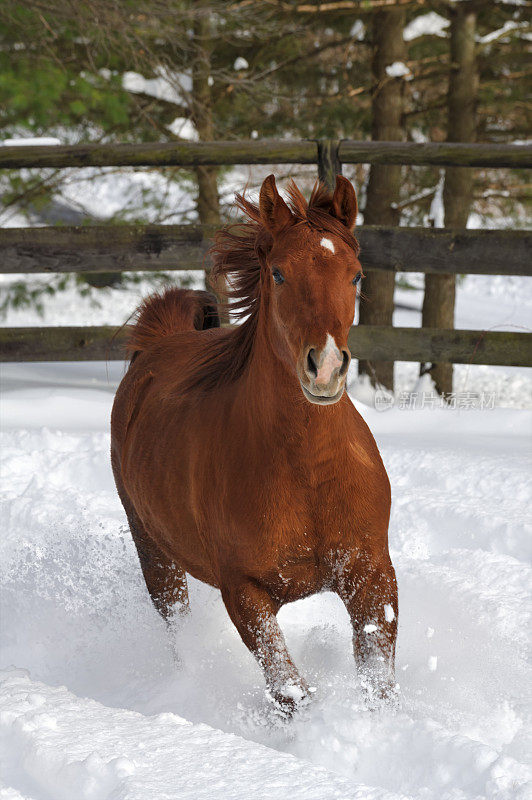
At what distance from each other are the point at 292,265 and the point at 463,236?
3354 millimetres

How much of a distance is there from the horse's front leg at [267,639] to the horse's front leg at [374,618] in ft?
0.61

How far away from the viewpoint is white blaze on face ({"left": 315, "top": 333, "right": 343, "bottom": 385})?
5.71 feet

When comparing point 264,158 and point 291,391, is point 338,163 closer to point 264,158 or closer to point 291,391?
point 264,158

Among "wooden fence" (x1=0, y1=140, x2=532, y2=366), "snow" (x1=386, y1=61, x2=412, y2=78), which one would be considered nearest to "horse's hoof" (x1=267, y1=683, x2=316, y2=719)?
"wooden fence" (x1=0, y1=140, x2=532, y2=366)

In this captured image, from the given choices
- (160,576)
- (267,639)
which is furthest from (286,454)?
(160,576)

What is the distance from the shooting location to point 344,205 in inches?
82.5

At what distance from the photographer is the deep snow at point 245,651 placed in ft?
5.76

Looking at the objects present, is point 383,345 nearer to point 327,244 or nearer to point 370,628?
point 370,628

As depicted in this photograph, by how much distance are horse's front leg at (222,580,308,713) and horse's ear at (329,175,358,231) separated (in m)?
0.94

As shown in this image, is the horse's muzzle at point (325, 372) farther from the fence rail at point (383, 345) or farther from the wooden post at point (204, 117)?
the wooden post at point (204, 117)

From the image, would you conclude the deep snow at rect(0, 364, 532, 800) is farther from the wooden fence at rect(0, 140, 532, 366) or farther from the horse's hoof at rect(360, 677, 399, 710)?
the wooden fence at rect(0, 140, 532, 366)

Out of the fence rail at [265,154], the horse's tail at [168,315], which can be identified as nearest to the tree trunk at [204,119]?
the fence rail at [265,154]

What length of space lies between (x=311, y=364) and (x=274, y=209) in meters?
0.46

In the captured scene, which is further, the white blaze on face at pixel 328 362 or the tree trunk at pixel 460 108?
the tree trunk at pixel 460 108
